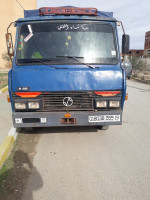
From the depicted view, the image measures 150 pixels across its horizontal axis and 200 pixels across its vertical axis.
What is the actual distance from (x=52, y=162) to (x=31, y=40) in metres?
2.46

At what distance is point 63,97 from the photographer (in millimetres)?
3480

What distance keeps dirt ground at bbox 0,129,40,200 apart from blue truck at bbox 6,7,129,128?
549mm

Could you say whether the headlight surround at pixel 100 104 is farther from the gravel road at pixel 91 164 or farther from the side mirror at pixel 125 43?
the side mirror at pixel 125 43

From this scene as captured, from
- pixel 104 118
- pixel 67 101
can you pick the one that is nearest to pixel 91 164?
pixel 104 118

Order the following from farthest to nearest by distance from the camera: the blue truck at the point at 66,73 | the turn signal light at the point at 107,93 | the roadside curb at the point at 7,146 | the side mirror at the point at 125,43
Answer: the side mirror at the point at 125,43 → the turn signal light at the point at 107,93 → the blue truck at the point at 66,73 → the roadside curb at the point at 7,146

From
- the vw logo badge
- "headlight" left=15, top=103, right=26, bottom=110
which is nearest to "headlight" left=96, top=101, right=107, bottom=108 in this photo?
the vw logo badge

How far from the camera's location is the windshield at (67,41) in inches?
147

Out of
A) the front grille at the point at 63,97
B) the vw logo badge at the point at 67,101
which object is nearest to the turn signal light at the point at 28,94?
the front grille at the point at 63,97

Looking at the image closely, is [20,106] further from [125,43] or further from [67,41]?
[125,43]

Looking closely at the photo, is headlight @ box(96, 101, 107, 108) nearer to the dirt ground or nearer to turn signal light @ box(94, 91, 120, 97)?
turn signal light @ box(94, 91, 120, 97)

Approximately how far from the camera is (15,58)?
12.2 ft

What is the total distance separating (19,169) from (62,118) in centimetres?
117

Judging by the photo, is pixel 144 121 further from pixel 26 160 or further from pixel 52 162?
pixel 26 160

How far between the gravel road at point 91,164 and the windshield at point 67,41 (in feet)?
5.88
